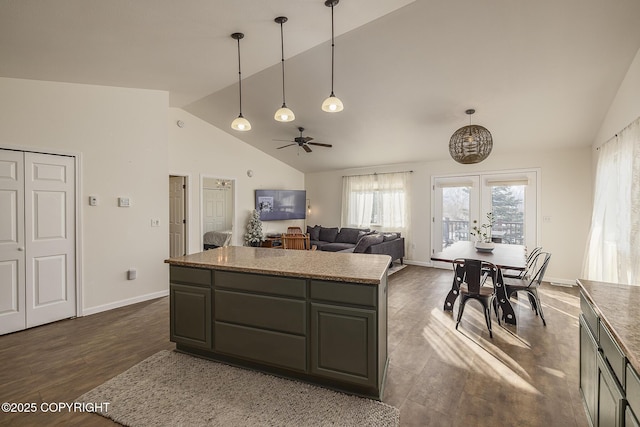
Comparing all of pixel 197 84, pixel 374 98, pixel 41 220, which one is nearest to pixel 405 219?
pixel 374 98

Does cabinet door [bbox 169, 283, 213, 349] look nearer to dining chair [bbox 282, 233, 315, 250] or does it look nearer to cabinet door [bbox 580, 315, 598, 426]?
cabinet door [bbox 580, 315, 598, 426]

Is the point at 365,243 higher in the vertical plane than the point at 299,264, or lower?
lower

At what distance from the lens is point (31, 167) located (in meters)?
3.34

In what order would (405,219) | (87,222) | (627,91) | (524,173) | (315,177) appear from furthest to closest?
1. (315,177)
2. (405,219)
3. (524,173)
4. (87,222)
5. (627,91)

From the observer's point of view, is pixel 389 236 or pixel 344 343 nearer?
pixel 344 343

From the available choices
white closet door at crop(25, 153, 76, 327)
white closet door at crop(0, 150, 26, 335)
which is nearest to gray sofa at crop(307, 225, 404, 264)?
white closet door at crop(25, 153, 76, 327)

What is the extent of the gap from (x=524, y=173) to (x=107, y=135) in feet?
22.0

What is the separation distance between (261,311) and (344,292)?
716 millimetres

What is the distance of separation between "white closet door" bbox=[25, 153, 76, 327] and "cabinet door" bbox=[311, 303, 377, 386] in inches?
130

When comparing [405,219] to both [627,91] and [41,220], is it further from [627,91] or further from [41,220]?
[41,220]

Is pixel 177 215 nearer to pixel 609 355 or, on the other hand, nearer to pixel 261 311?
pixel 261 311

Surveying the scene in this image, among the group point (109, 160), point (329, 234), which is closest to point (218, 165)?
point (109, 160)

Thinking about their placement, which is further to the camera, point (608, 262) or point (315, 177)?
point (315, 177)

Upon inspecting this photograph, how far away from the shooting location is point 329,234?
7.52 meters
